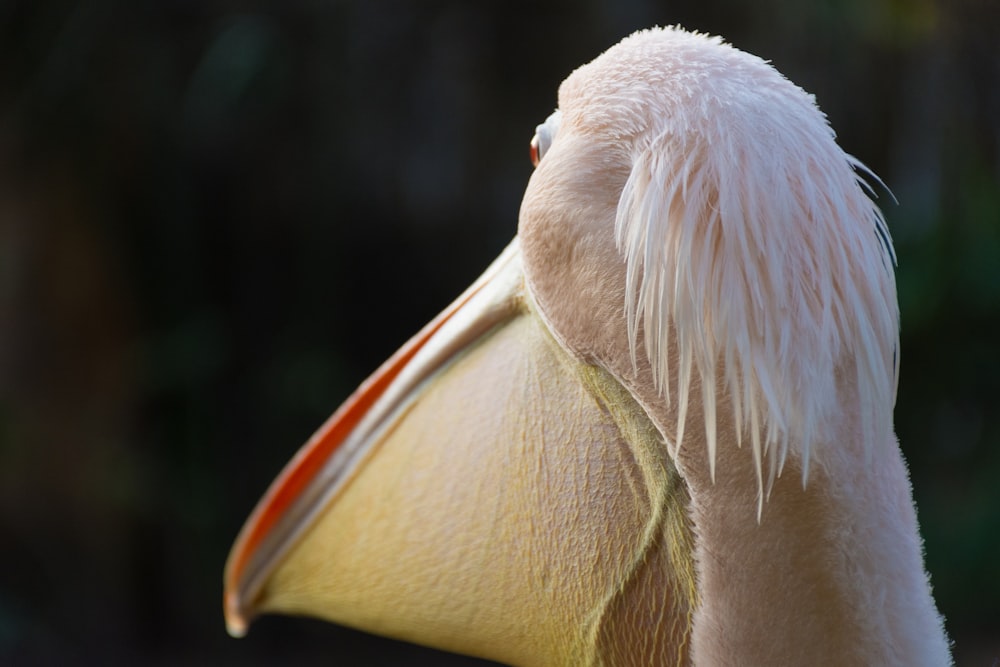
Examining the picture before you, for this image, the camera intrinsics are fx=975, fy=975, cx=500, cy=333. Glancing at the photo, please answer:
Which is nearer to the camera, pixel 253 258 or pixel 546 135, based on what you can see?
pixel 546 135

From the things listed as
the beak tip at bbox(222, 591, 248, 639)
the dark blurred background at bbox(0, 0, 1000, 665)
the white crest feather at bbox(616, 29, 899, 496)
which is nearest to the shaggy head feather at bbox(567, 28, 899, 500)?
the white crest feather at bbox(616, 29, 899, 496)

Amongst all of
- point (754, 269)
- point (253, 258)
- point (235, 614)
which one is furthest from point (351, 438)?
point (253, 258)

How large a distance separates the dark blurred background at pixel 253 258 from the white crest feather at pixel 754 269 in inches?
72.7

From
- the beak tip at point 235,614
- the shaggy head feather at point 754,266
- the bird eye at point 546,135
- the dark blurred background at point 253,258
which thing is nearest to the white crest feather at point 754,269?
the shaggy head feather at point 754,266

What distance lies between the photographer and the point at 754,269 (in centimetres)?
53

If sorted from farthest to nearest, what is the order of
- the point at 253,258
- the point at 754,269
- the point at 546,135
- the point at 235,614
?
the point at 253,258 < the point at 235,614 < the point at 546,135 < the point at 754,269

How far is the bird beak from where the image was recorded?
696 millimetres

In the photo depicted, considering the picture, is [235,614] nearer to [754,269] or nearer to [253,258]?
[754,269]

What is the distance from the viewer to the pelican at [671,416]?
21.0 inches

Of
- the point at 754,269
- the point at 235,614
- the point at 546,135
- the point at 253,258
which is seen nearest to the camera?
the point at 754,269

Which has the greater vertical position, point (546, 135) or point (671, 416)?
point (546, 135)

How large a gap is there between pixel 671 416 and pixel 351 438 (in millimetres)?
270

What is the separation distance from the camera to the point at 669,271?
54 cm

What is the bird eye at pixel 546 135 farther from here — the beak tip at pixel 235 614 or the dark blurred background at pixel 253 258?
the dark blurred background at pixel 253 258
